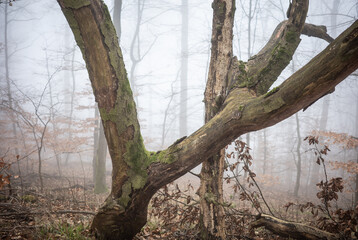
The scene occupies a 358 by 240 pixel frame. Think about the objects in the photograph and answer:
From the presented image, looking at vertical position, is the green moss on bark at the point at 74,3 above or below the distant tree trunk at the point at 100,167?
above

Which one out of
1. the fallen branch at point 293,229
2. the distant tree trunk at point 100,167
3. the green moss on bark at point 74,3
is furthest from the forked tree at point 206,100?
the distant tree trunk at point 100,167

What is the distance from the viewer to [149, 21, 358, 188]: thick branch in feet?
4.44

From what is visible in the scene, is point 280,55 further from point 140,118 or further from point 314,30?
point 140,118

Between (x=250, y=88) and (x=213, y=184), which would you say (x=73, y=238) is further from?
(x=250, y=88)

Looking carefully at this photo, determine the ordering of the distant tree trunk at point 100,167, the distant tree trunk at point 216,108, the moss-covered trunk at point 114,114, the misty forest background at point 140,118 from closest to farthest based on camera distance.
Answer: the moss-covered trunk at point 114,114 < the distant tree trunk at point 216,108 < the misty forest background at point 140,118 < the distant tree trunk at point 100,167

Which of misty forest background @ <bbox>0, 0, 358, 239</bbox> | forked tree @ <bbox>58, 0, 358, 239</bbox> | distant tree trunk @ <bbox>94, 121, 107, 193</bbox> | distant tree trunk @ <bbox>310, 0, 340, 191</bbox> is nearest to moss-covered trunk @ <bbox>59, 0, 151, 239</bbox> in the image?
forked tree @ <bbox>58, 0, 358, 239</bbox>

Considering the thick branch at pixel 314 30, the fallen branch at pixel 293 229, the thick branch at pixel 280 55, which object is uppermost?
the thick branch at pixel 314 30

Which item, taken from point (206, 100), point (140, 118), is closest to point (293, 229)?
point (206, 100)

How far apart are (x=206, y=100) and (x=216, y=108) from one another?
0.25 metres

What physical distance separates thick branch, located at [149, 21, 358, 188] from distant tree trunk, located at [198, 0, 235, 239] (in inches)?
15.7

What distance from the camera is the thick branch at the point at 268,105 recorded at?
4.44 feet

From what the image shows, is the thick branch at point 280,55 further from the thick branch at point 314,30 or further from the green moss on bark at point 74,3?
the green moss on bark at point 74,3

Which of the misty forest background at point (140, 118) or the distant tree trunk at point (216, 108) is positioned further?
the misty forest background at point (140, 118)

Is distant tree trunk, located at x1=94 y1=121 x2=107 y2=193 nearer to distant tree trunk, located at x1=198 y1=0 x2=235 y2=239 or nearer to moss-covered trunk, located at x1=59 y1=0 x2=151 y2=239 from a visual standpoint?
moss-covered trunk, located at x1=59 y1=0 x2=151 y2=239
